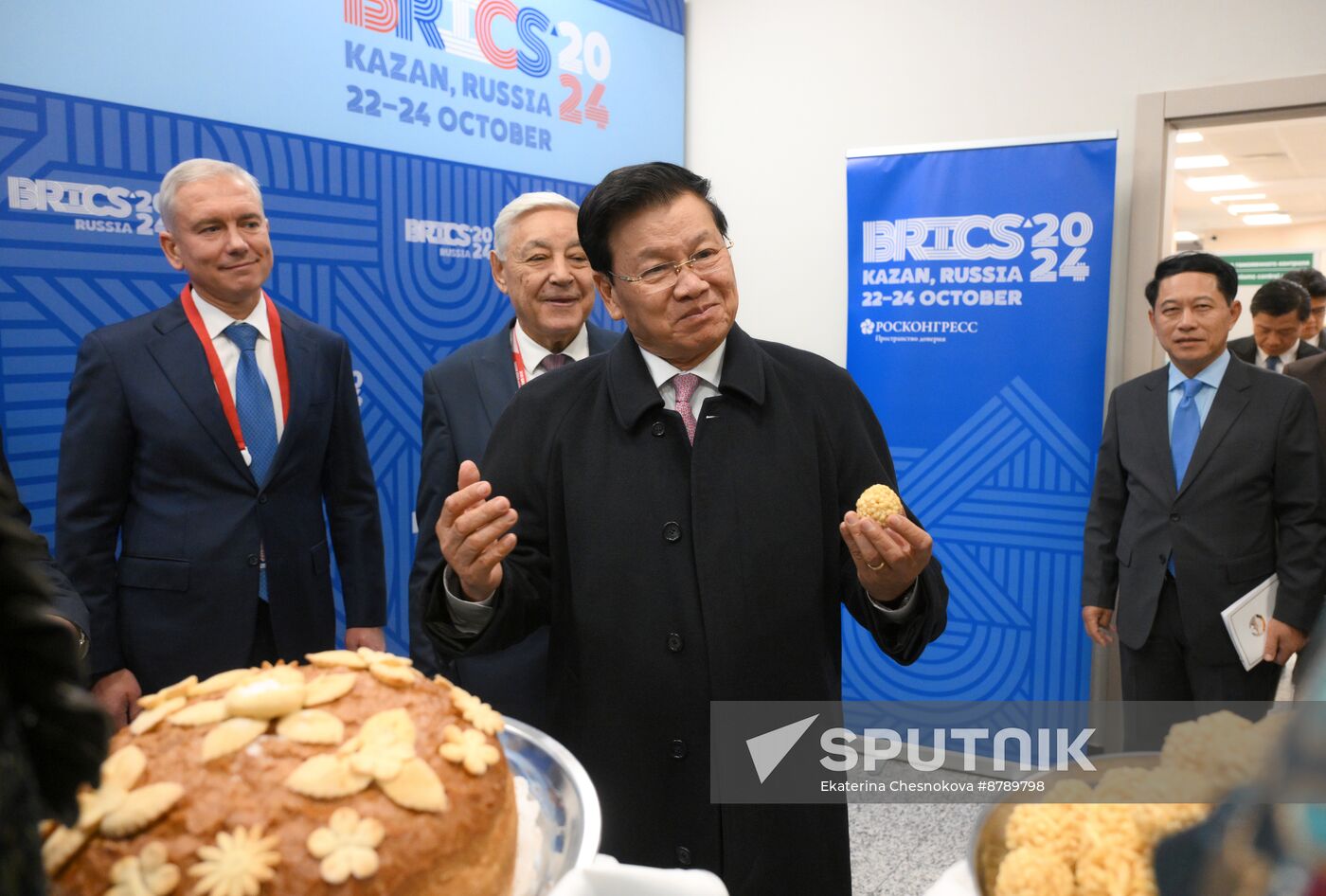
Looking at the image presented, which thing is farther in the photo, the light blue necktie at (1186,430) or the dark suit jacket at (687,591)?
the light blue necktie at (1186,430)

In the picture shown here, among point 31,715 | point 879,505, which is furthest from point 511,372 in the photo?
point 31,715

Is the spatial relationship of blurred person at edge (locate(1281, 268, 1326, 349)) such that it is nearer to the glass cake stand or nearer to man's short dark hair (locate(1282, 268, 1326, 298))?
man's short dark hair (locate(1282, 268, 1326, 298))

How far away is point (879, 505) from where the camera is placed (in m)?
1.30

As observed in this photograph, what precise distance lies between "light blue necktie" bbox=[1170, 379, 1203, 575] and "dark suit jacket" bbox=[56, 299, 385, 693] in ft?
8.99

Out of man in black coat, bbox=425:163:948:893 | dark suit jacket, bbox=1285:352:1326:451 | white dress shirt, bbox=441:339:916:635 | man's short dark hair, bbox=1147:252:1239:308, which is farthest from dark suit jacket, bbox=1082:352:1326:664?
white dress shirt, bbox=441:339:916:635

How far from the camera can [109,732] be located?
0.33 m

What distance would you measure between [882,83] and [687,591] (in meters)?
3.51

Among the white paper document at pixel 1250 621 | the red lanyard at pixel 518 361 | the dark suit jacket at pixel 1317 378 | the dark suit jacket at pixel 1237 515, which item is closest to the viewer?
the red lanyard at pixel 518 361

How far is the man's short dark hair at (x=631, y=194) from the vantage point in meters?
1.63

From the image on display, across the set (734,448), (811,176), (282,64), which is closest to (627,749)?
(734,448)

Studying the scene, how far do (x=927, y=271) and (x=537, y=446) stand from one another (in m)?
2.84

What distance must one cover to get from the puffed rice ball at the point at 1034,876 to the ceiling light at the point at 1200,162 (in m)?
10.4

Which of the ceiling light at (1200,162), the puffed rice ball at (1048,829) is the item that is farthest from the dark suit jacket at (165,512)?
the ceiling light at (1200,162)

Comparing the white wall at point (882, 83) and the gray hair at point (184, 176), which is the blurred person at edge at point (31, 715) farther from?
the white wall at point (882, 83)
